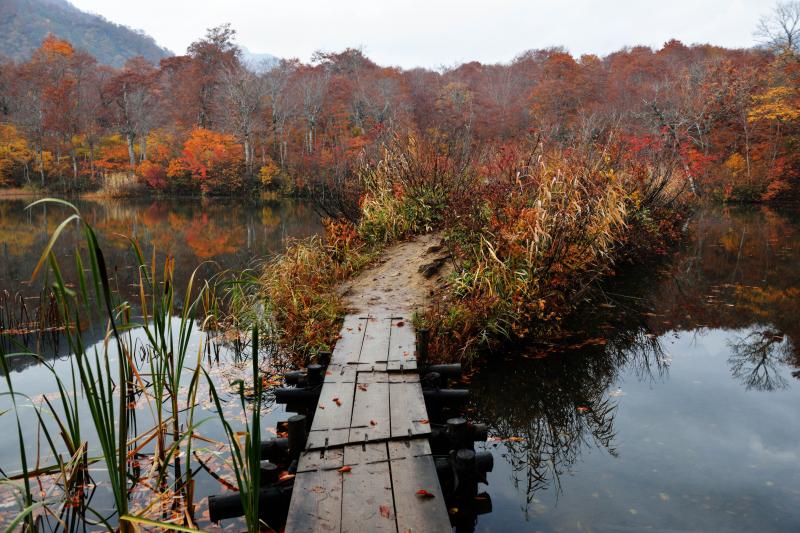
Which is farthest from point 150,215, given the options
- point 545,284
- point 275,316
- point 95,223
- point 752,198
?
point 752,198

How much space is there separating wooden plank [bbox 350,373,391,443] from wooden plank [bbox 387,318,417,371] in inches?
11.3

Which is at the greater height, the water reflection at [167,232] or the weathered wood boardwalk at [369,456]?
the water reflection at [167,232]

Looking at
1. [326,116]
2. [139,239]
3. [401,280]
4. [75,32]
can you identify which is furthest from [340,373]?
[75,32]

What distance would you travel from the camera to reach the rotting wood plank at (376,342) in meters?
4.57

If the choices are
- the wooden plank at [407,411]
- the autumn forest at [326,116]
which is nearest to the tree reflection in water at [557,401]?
the wooden plank at [407,411]

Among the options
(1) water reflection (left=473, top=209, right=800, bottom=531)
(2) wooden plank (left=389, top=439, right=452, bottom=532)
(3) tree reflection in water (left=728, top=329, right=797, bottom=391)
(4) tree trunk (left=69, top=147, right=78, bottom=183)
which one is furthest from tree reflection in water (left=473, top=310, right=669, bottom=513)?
(4) tree trunk (left=69, top=147, right=78, bottom=183)

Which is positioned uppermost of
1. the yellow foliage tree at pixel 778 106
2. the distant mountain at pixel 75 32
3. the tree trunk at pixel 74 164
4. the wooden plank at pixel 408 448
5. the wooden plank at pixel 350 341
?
the distant mountain at pixel 75 32

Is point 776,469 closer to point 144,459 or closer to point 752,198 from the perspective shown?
point 144,459

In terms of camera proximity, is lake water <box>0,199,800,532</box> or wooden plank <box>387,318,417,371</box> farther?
wooden plank <box>387,318,417,371</box>

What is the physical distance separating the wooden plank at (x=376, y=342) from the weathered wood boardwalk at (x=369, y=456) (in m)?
0.02

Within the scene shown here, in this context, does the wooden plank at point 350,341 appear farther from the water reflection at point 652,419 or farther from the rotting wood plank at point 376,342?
the water reflection at point 652,419

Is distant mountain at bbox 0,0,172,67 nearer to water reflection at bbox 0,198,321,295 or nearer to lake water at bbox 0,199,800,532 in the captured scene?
water reflection at bbox 0,198,321,295

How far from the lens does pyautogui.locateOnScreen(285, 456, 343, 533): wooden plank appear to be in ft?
8.08

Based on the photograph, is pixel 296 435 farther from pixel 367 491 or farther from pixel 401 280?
pixel 401 280
